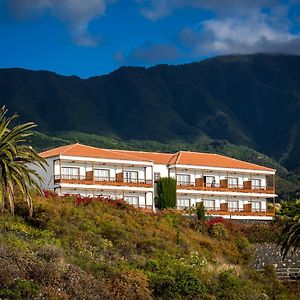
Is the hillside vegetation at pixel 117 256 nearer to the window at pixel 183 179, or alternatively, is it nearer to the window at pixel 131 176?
the window at pixel 131 176

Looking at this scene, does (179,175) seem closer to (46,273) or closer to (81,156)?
(81,156)

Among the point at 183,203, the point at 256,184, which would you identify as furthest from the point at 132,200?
the point at 256,184

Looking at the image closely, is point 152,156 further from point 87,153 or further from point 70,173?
point 70,173

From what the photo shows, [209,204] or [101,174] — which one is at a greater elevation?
[101,174]

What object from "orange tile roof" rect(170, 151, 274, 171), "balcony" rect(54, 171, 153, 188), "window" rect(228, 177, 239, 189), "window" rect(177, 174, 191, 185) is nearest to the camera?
"balcony" rect(54, 171, 153, 188)

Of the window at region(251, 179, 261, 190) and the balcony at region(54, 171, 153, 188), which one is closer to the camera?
the balcony at region(54, 171, 153, 188)

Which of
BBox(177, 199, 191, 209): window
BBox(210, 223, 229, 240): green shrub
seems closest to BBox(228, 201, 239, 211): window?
BBox(177, 199, 191, 209): window

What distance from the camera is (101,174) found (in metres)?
68.0

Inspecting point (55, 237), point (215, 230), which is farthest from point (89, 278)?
point (215, 230)

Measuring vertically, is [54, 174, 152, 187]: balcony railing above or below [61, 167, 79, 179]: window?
below

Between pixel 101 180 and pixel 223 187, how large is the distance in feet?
50.9

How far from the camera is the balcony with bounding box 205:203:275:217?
7264 cm

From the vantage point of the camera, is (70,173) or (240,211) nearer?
(70,173)

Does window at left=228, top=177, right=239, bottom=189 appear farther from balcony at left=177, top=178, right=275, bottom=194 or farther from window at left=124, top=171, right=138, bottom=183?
window at left=124, top=171, right=138, bottom=183
